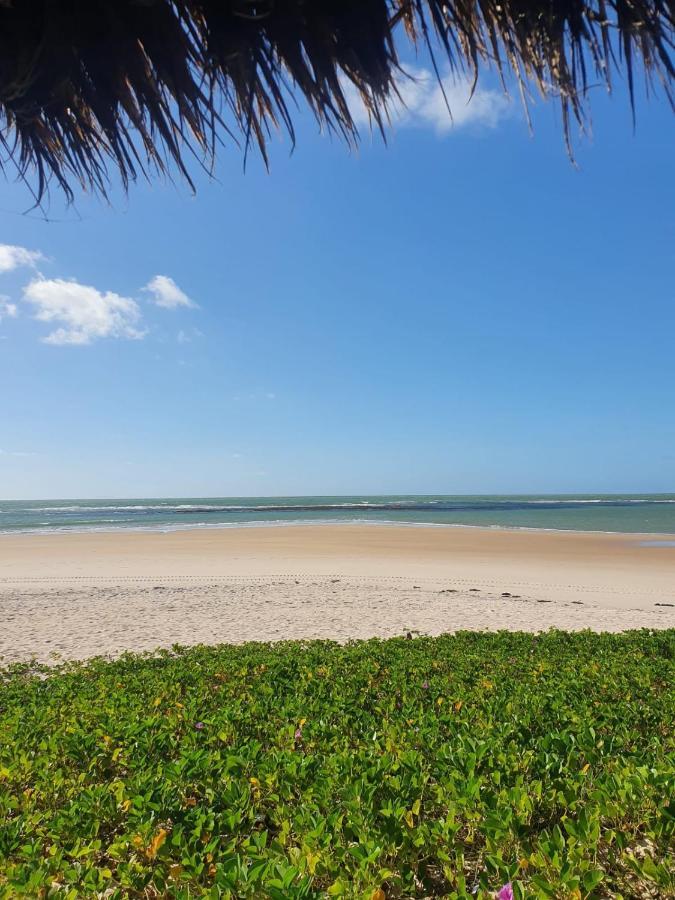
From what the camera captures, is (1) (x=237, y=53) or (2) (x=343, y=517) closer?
(1) (x=237, y=53)

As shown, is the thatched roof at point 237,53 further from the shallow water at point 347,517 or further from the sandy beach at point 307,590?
the shallow water at point 347,517

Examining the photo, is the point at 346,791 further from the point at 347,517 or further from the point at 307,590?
the point at 347,517

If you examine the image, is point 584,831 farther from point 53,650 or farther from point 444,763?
point 53,650

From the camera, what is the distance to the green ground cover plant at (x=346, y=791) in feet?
5.96

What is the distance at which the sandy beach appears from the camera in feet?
33.6

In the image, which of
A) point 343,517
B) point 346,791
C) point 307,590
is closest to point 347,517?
point 343,517

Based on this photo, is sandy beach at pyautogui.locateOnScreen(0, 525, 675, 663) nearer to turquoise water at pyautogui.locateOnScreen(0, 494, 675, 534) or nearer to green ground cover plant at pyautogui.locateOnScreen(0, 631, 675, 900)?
green ground cover plant at pyautogui.locateOnScreen(0, 631, 675, 900)

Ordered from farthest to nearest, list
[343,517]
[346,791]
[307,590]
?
[343,517]
[307,590]
[346,791]

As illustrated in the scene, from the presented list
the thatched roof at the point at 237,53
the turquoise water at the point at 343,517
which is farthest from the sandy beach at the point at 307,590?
the turquoise water at the point at 343,517

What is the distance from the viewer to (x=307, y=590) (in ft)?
47.4

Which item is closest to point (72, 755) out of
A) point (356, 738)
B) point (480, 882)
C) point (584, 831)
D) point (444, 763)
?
point (356, 738)

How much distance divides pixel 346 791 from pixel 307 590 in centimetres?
1245

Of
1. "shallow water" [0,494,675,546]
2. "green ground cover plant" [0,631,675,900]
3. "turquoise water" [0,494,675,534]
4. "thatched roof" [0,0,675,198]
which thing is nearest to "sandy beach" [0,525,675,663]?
"green ground cover plant" [0,631,675,900]

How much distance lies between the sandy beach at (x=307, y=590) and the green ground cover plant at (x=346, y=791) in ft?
17.5
